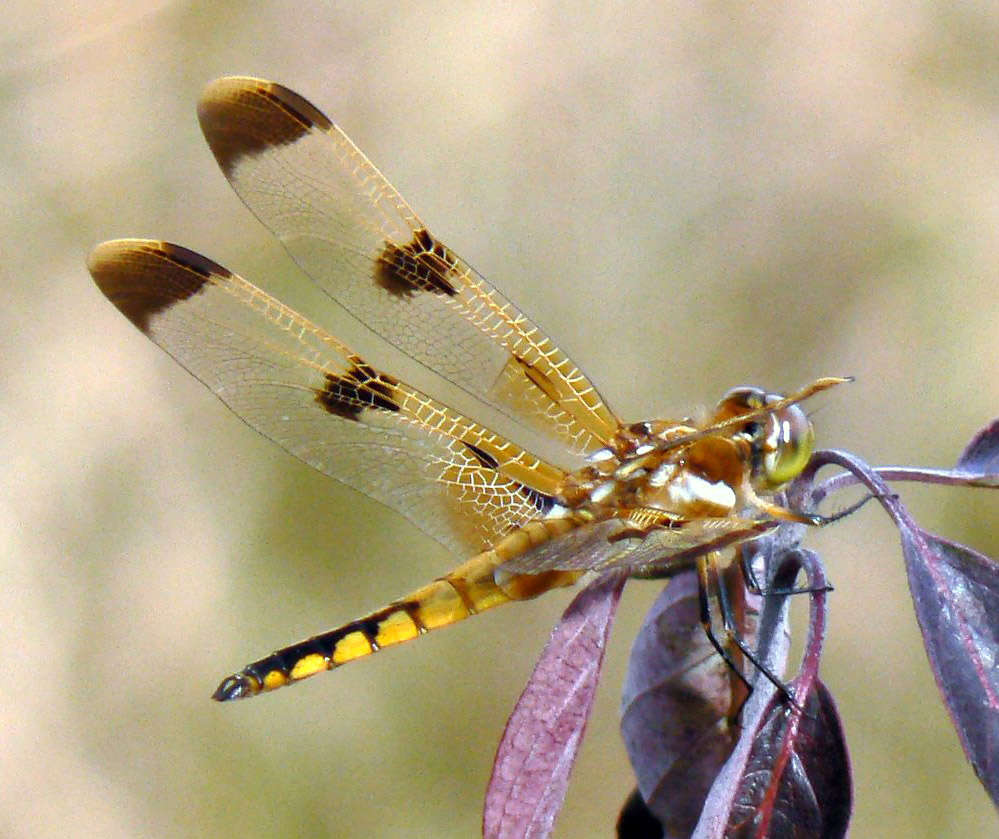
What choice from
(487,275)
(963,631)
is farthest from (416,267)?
(487,275)

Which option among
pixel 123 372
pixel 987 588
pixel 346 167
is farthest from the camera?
pixel 123 372

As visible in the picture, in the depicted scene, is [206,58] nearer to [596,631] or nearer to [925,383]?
[925,383]

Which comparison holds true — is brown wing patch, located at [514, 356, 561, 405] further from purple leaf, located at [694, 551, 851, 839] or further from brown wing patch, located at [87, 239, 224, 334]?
purple leaf, located at [694, 551, 851, 839]

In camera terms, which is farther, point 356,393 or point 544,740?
point 356,393

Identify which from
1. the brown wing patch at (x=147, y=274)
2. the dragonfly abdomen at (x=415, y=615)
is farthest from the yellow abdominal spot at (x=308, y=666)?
the brown wing patch at (x=147, y=274)

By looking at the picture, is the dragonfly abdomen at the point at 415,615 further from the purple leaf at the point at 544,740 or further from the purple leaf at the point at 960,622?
the purple leaf at the point at 960,622

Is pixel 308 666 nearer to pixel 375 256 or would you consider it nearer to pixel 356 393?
pixel 356 393

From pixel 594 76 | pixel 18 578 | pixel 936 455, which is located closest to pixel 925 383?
pixel 936 455
